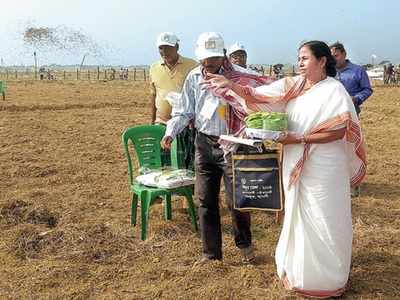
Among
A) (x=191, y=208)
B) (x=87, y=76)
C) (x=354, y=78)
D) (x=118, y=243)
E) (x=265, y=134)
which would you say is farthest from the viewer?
(x=87, y=76)

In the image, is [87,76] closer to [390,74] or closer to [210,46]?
[390,74]

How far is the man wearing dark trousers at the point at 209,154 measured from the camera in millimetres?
3795

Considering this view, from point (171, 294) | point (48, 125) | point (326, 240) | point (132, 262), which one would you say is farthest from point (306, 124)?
point (48, 125)

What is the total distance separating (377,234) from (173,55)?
2.49 m

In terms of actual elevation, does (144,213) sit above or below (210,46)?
below

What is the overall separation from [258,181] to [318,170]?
44 centimetres

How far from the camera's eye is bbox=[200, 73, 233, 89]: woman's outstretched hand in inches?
139

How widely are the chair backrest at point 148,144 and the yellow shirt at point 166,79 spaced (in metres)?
0.18

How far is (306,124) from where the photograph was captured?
323 centimetres

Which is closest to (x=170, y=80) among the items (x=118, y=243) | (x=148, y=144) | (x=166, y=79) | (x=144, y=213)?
(x=166, y=79)

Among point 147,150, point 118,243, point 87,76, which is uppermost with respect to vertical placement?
point 87,76

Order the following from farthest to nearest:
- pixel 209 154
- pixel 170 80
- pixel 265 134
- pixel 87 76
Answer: pixel 87 76
pixel 170 80
pixel 209 154
pixel 265 134

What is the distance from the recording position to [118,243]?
450 cm

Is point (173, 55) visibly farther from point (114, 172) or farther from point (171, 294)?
point (114, 172)
